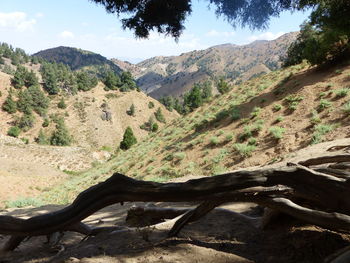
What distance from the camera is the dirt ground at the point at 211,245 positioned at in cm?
280

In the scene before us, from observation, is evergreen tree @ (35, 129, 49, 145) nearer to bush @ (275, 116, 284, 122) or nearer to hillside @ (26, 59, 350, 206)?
hillside @ (26, 59, 350, 206)

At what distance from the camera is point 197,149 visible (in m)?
15.1

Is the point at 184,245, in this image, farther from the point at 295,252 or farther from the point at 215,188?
the point at 295,252

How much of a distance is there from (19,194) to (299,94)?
19.5 meters

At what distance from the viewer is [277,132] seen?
38.7ft

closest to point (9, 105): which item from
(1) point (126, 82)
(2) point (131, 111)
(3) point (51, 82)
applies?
(3) point (51, 82)

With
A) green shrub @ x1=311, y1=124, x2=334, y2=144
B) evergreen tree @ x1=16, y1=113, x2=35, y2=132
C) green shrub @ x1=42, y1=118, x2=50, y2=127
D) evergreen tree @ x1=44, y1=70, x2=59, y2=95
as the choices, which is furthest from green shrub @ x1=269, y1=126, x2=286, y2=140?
evergreen tree @ x1=44, y1=70, x2=59, y2=95

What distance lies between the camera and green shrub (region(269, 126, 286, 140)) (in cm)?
1157

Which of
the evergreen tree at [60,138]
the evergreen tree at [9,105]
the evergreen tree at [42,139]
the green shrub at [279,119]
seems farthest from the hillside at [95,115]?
the green shrub at [279,119]

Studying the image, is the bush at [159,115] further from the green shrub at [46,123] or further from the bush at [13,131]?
the bush at [13,131]

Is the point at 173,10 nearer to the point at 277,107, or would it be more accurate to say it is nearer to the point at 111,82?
the point at 277,107

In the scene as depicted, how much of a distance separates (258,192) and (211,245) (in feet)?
2.99

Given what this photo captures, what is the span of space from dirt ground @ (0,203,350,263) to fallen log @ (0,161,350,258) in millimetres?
294

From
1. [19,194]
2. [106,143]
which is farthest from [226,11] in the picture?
[106,143]
